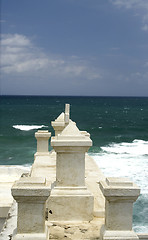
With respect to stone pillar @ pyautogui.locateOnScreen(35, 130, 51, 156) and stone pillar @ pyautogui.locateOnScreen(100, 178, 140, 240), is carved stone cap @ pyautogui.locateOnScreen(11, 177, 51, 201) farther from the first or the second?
stone pillar @ pyautogui.locateOnScreen(35, 130, 51, 156)

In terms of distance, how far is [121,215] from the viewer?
396cm

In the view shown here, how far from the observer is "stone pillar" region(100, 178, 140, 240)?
384 centimetres

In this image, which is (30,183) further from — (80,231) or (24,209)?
(80,231)

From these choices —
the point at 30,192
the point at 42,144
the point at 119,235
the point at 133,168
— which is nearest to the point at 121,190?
the point at 119,235

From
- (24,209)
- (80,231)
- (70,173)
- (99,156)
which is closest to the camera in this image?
(24,209)

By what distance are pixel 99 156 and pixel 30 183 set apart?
25.8m

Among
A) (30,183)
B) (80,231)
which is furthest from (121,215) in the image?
(30,183)

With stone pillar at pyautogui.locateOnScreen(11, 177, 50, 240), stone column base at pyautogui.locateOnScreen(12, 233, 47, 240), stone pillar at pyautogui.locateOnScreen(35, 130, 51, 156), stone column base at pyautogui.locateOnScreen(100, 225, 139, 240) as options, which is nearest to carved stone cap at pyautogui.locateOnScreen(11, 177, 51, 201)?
stone pillar at pyautogui.locateOnScreen(11, 177, 50, 240)

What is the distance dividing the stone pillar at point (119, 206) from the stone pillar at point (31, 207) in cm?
82

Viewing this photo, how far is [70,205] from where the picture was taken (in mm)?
5027

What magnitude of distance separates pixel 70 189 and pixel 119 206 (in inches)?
53.4

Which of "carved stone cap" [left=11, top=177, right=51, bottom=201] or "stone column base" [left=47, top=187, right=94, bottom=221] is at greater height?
"carved stone cap" [left=11, top=177, right=51, bottom=201]

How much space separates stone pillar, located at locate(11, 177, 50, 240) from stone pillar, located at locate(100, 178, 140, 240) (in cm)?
82

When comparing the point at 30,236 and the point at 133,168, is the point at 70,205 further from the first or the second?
the point at 133,168
